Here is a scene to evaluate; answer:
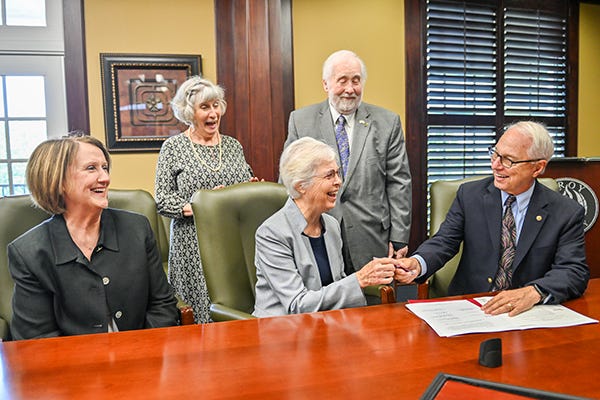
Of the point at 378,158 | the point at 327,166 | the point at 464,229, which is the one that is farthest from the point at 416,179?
the point at 327,166

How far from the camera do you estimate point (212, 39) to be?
12.4ft

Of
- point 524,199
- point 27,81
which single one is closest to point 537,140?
point 524,199

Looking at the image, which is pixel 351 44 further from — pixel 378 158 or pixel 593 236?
pixel 593 236

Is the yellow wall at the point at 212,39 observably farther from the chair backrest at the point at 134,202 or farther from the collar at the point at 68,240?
the collar at the point at 68,240

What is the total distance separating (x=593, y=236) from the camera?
130 inches

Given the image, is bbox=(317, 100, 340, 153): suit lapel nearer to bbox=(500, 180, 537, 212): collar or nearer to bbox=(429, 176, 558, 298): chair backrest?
bbox=(429, 176, 558, 298): chair backrest

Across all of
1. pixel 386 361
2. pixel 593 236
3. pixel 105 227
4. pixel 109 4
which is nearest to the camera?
pixel 386 361

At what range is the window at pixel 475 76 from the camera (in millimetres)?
4293

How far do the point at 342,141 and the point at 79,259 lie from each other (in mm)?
1467

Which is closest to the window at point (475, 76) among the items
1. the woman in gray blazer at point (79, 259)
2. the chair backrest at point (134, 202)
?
the chair backrest at point (134, 202)

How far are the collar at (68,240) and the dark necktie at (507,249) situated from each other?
4.44ft

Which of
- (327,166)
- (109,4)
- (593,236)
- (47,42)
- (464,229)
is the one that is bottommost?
(593,236)

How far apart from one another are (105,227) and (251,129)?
207 centimetres

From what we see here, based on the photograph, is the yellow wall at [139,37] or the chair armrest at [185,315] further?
the yellow wall at [139,37]
